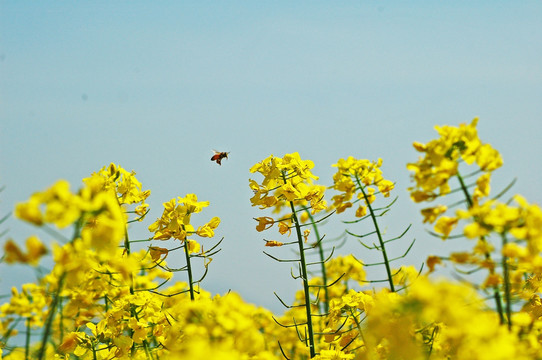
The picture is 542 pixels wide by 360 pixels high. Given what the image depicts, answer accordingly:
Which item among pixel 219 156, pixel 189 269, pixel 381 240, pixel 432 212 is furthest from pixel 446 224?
pixel 219 156

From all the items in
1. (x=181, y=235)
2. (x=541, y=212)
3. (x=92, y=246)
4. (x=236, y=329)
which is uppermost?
(x=181, y=235)

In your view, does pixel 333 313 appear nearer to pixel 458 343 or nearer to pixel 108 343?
pixel 108 343

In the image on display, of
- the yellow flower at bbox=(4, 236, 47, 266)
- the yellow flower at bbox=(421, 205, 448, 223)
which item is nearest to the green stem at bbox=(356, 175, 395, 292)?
the yellow flower at bbox=(421, 205, 448, 223)

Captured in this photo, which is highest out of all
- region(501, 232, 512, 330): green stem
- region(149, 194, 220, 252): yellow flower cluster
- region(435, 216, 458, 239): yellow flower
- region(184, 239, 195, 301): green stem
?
region(149, 194, 220, 252): yellow flower cluster

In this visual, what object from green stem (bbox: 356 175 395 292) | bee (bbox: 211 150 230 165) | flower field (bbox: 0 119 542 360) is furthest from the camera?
bee (bbox: 211 150 230 165)

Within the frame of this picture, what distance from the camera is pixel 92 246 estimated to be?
2258 mm

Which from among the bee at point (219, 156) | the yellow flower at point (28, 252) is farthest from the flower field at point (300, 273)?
the bee at point (219, 156)

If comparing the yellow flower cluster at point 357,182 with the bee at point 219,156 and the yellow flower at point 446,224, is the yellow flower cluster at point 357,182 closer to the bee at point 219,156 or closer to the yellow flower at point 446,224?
the yellow flower at point 446,224

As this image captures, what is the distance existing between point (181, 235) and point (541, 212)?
96.0 inches

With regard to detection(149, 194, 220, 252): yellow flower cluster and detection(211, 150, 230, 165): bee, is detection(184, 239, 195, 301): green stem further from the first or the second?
detection(211, 150, 230, 165): bee

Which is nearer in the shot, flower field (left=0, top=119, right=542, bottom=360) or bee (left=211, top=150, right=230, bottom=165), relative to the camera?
flower field (left=0, top=119, right=542, bottom=360)

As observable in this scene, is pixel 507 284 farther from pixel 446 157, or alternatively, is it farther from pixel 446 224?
pixel 446 157

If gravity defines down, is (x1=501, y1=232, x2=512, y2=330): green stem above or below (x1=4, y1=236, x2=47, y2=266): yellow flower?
below

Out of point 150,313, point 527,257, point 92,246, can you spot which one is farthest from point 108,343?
point 527,257
